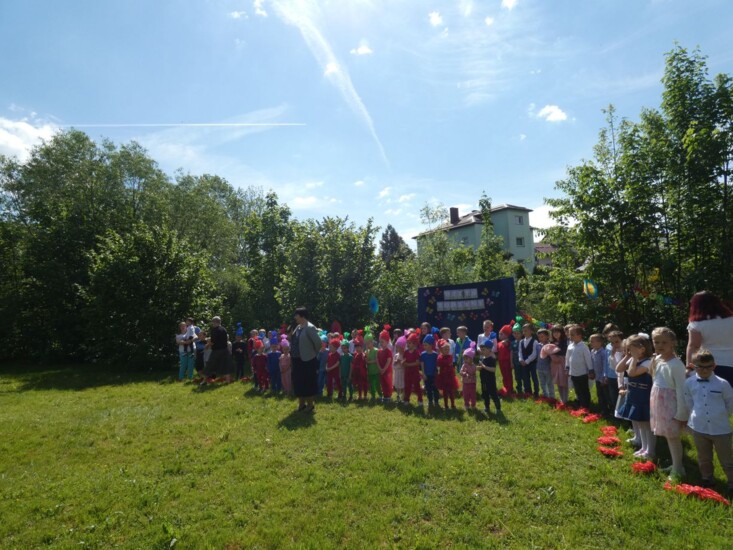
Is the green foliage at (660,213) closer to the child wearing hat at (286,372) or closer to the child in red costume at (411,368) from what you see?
the child in red costume at (411,368)

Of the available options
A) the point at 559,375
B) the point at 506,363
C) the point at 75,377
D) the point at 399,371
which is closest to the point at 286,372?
the point at 399,371

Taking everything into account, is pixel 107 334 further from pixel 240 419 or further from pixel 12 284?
pixel 240 419

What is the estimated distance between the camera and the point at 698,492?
179 inches

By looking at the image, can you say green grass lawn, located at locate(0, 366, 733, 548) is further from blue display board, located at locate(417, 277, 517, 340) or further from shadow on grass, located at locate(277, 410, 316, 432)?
blue display board, located at locate(417, 277, 517, 340)

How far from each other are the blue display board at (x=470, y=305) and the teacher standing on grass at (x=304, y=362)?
8.39 meters

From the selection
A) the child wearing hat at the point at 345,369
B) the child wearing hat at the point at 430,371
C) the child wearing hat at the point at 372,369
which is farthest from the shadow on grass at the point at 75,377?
the child wearing hat at the point at 430,371

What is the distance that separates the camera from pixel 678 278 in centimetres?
1039

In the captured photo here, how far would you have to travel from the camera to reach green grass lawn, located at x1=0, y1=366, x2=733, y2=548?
13.7 ft

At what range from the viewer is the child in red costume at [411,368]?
9211 millimetres

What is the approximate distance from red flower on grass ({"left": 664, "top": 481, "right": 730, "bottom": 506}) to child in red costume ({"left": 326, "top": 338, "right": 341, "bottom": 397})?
6817 millimetres

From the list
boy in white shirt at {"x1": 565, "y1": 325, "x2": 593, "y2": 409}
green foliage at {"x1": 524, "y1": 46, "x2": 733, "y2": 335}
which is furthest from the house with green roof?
boy in white shirt at {"x1": 565, "y1": 325, "x2": 593, "y2": 409}

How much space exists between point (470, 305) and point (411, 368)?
23.3 feet

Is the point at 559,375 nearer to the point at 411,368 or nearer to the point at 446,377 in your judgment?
the point at 446,377

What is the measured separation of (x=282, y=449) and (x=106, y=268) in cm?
1448
